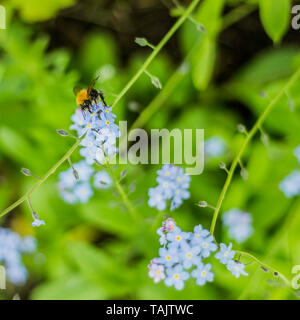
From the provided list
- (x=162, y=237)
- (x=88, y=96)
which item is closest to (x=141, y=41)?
(x=88, y=96)

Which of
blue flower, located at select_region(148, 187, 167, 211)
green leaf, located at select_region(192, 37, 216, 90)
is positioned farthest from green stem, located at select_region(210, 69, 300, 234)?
green leaf, located at select_region(192, 37, 216, 90)

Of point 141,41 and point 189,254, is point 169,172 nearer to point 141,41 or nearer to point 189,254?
point 189,254

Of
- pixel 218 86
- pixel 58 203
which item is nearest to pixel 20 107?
pixel 58 203

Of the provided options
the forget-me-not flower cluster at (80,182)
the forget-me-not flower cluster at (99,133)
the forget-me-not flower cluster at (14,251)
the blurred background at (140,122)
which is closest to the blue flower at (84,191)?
the forget-me-not flower cluster at (80,182)

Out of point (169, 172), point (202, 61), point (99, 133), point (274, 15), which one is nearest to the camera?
point (99, 133)

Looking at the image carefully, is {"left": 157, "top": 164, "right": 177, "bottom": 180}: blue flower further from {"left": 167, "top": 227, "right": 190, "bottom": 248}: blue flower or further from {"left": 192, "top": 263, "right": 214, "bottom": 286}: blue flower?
{"left": 192, "top": 263, "right": 214, "bottom": 286}: blue flower

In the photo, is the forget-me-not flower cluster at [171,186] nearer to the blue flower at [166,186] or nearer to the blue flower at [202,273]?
the blue flower at [166,186]
